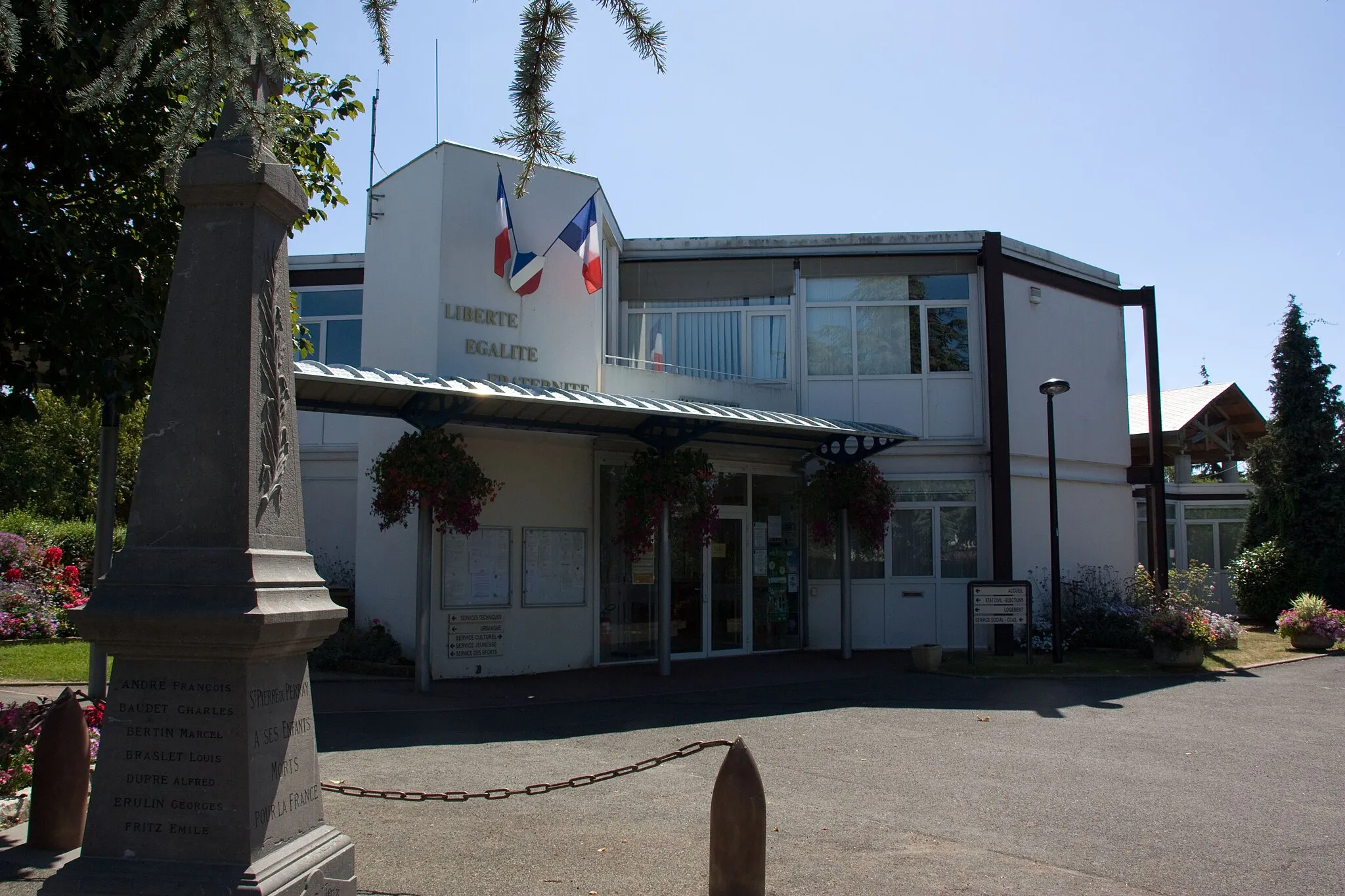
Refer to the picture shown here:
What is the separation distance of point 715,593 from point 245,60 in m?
12.6

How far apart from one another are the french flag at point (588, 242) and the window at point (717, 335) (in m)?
3.07

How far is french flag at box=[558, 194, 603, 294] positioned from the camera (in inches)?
552

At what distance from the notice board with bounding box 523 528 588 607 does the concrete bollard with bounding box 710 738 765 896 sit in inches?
346

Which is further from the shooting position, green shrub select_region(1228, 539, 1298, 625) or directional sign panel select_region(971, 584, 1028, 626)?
green shrub select_region(1228, 539, 1298, 625)

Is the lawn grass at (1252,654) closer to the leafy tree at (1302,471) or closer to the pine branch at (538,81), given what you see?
the leafy tree at (1302,471)

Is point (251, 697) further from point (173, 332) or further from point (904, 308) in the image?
point (904, 308)

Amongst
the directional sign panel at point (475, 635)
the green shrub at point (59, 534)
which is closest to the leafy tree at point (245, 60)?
the directional sign panel at point (475, 635)

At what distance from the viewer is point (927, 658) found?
14.0 metres

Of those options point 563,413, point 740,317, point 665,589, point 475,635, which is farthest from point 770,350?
point 475,635

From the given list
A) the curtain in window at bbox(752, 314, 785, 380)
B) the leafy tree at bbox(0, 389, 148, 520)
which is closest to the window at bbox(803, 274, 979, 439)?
the curtain in window at bbox(752, 314, 785, 380)

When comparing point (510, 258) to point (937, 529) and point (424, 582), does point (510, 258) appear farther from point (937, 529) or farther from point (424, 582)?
point (937, 529)

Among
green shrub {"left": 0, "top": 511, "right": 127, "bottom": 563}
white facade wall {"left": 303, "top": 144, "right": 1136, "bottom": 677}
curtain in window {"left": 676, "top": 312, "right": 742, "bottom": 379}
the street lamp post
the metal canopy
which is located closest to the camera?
the metal canopy

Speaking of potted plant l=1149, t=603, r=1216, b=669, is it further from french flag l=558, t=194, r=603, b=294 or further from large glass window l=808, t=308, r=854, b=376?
french flag l=558, t=194, r=603, b=294

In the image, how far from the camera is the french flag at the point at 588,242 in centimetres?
1402
